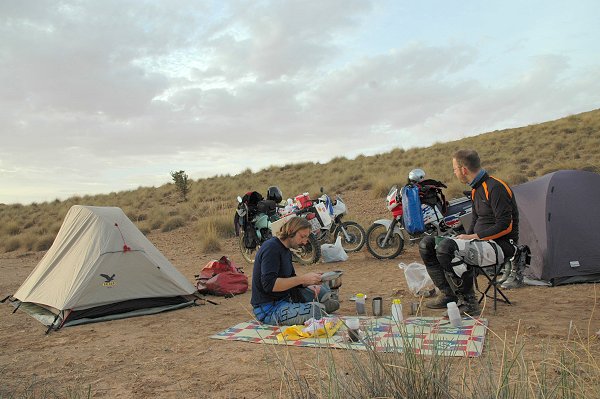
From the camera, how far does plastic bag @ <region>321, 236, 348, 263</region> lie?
29.3 ft

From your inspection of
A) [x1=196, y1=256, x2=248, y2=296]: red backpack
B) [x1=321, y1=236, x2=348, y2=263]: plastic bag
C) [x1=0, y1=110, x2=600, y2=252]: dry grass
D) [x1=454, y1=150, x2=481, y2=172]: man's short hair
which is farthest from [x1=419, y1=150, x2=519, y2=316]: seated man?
[x1=0, y1=110, x2=600, y2=252]: dry grass

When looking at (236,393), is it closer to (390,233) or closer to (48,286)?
(48,286)

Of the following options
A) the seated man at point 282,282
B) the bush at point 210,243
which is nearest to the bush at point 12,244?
the bush at point 210,243

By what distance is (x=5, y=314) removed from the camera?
21.6 ft

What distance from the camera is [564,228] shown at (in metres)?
6.16

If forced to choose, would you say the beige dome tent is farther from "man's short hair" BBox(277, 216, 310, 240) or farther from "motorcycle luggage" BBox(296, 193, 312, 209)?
"motorcycle luggage" BBox(296, 193, 312, 209)

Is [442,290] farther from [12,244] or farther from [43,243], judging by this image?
[12,244]

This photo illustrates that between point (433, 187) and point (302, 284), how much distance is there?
4137 mm

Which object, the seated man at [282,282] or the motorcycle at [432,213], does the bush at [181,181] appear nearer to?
the motorcycle at [432,213]

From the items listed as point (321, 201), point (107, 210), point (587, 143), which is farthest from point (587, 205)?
point (587, 143)

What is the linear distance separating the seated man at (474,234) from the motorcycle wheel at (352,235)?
3.93 m

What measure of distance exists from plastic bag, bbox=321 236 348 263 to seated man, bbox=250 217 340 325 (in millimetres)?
3795

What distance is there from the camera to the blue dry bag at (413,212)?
26.3 feet

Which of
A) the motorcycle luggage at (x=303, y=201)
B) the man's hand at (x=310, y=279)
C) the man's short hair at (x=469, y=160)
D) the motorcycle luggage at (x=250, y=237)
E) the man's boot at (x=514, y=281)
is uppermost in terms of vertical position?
the man's short hair at (x=469, y=160)
